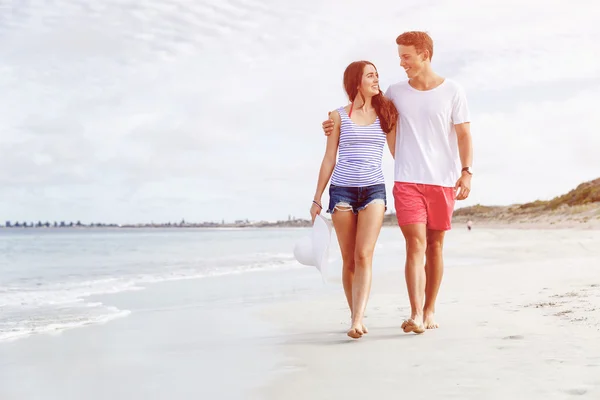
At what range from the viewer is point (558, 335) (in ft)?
13.4

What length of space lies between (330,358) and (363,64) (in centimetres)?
193

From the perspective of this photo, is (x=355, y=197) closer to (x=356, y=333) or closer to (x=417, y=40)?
(x=356, y=333)

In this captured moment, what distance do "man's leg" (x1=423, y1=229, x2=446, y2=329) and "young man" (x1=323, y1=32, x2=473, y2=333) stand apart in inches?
4.3

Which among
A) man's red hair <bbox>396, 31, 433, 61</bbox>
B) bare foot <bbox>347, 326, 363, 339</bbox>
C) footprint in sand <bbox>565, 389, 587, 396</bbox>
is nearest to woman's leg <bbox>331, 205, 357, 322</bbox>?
bare foot <bbox>347, 326, 363, 339</bbox>

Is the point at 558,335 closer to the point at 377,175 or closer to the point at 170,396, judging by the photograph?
the point at 377,175

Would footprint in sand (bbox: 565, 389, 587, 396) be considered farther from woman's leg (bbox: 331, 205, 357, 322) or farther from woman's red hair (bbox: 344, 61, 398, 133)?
woman's red hair (bbox: 344, 61, 398, 133)

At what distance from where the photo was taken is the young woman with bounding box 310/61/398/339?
4.32 m

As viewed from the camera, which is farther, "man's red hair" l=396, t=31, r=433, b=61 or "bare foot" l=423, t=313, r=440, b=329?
"bare foot" l=423, t=313, r=440, b=329

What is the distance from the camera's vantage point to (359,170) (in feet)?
14.2

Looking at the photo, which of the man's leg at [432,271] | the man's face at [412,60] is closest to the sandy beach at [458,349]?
the man's leg at [432,271]

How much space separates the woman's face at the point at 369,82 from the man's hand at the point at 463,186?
827 mm

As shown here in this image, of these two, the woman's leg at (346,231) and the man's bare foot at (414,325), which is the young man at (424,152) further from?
the woman's leg at (346,231)

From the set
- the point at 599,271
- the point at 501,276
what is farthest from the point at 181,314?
the point at 599,271

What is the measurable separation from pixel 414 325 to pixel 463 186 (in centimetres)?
99
